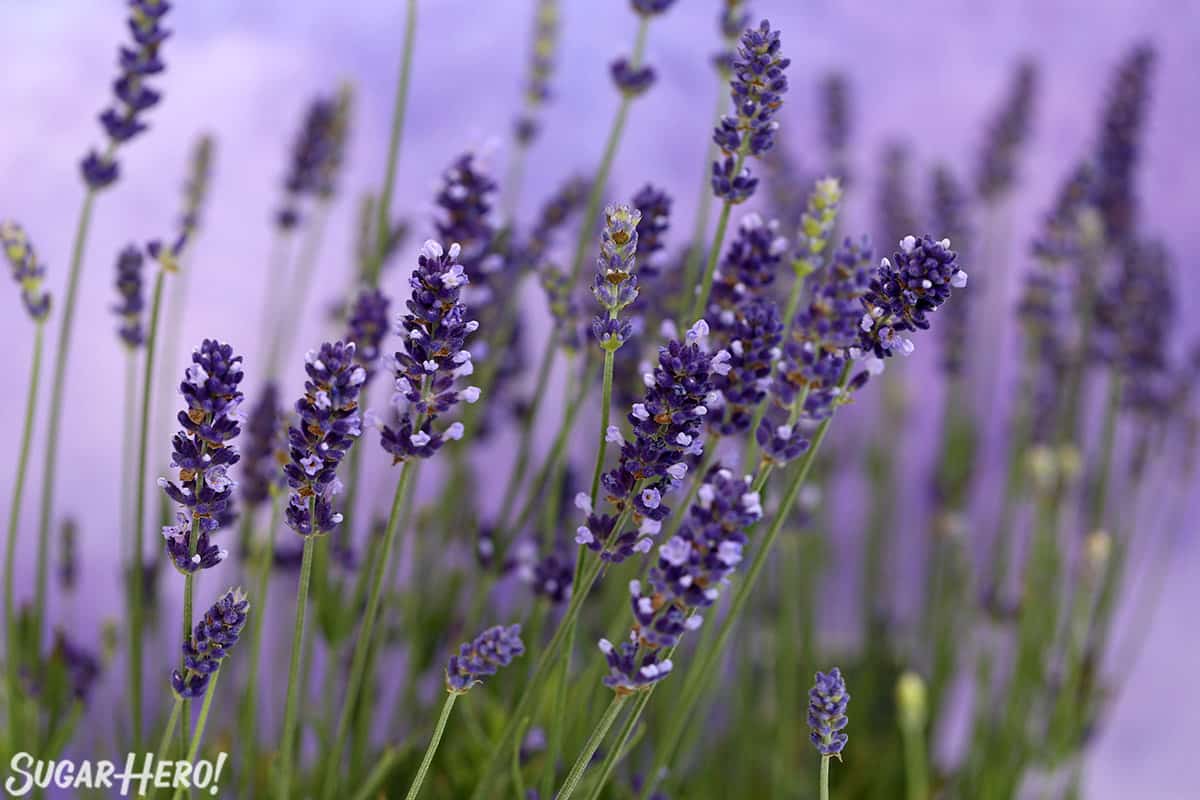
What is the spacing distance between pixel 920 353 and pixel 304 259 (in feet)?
4.16

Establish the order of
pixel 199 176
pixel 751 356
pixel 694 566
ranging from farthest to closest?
pixel 199 176
pixel 751 356
pixel 694 566

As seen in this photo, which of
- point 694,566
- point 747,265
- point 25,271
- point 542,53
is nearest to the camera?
point 694,566

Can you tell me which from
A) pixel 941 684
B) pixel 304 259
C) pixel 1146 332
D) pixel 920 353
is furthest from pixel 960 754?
pixel 304 259

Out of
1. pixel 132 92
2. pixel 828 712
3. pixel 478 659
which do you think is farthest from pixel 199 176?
pixel 828 712

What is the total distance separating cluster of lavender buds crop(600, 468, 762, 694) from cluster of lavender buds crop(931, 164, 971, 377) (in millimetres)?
1143

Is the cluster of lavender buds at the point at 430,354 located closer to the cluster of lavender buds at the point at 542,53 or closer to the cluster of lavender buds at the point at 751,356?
the cluster of lavender buds at the point at 751,356

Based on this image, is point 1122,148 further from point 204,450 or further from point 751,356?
point 204,450

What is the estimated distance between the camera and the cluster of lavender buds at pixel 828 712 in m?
0.55

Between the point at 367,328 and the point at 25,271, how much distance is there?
10.2 inches

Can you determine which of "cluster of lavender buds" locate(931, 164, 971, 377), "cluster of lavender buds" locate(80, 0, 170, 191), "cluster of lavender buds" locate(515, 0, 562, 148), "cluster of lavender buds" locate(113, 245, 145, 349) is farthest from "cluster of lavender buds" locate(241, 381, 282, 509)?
"cluster of lavender buds" locate(931, 164, 971, 377)

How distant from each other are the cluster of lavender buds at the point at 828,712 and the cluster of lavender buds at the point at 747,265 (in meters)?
0.23

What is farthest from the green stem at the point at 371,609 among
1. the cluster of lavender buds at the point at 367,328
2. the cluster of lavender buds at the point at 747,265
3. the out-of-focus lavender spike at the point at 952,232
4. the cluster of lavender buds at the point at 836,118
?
the cluster of lavender buds at the point at 836,118

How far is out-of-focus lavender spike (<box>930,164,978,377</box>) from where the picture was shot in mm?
1557

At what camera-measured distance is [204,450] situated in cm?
54
